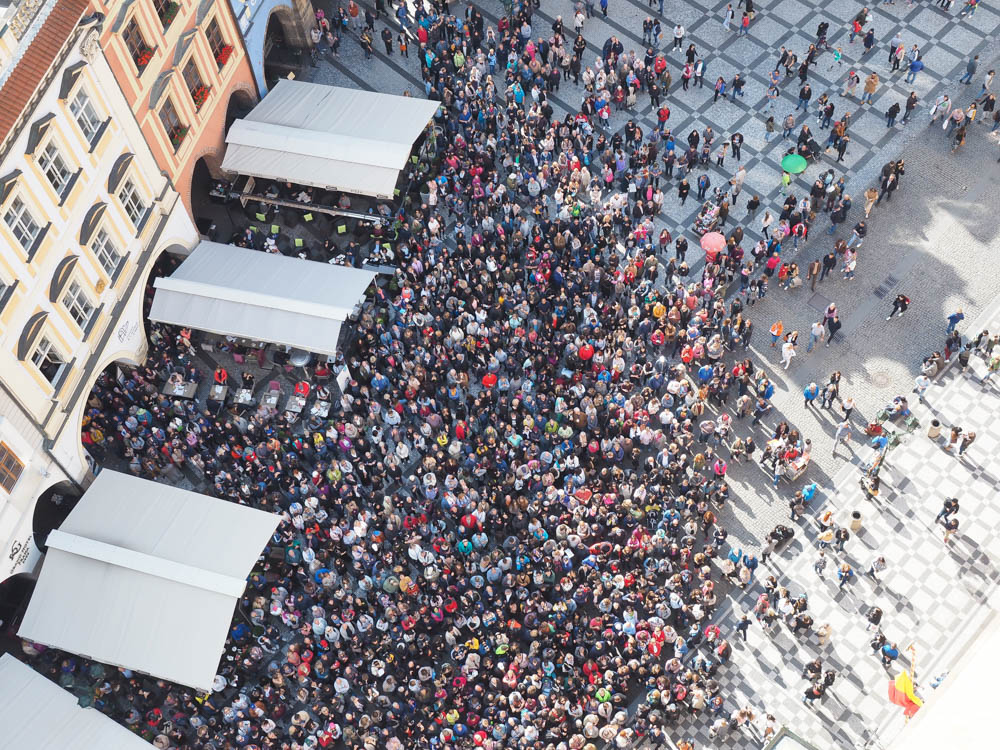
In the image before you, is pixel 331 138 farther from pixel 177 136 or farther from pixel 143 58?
pixel 143 58

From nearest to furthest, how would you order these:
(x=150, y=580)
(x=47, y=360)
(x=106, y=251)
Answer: (x=150, y=580)
(x=47, y=360)
(x=106, y=251)

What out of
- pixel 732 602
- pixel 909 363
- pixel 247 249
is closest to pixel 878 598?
pixel 732 602

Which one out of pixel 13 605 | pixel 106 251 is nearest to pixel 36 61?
pixel 106 251

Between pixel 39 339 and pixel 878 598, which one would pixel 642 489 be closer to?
pixel 878 598

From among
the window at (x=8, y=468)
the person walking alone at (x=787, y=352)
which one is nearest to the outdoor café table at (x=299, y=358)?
the window at (x=8, y=468)

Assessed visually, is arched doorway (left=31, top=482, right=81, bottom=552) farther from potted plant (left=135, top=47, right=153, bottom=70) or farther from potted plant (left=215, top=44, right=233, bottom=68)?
potted plant (left=215, top=44, right=233, bottom=68)

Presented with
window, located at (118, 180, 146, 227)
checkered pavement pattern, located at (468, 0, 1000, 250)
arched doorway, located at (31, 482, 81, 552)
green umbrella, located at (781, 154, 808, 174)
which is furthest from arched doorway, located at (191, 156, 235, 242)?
green umbrella, located at (781, 154, 808, 174)

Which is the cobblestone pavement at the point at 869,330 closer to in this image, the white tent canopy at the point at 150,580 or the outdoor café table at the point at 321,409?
the outdoor café table at the point at 321,409
